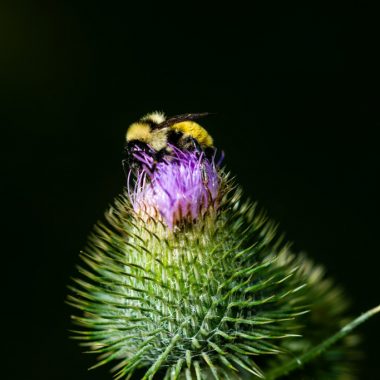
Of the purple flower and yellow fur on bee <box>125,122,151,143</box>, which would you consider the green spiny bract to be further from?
yellow fur on bee <box>125,122,151,143</box>

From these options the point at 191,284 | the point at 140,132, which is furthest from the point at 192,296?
the point at 140,132

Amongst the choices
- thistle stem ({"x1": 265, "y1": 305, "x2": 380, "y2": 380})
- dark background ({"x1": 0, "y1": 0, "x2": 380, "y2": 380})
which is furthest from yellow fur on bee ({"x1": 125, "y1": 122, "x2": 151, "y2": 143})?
dark background ({"x1": 0, "y1": 0, "x2": 380, "y2": 380})

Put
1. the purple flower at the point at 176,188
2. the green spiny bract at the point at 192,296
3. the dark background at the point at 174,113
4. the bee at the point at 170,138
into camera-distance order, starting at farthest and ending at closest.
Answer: the dark background at the point at 174,113 < the bee at the point at 170,138 < the purple flower at the point at 176,188 < the green spiny bract at the point at 192,296

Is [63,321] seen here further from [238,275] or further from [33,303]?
[238,275]

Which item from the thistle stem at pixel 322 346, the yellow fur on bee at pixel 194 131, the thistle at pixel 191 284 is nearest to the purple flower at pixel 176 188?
the thistle at pixel 191 284

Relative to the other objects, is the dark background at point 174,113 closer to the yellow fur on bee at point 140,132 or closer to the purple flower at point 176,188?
the yellow fur on bee at point 140,132

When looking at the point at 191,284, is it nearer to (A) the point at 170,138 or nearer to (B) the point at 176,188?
(B) the point at 176,188
